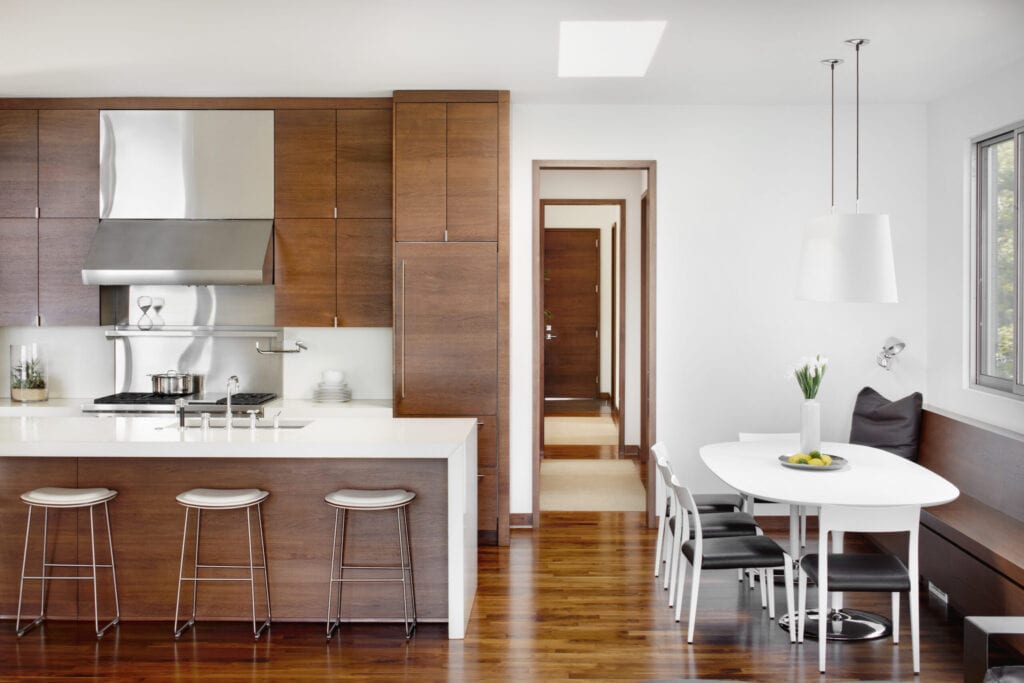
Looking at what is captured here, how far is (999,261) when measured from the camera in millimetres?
4805

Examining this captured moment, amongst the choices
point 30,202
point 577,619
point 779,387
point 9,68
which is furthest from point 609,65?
point 30,202

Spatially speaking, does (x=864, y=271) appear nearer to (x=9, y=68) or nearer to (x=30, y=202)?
(x=9, y=68)

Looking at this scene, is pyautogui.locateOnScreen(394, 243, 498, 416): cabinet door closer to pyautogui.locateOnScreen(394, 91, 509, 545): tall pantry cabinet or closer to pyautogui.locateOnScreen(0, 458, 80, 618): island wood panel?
pyautogui.locateOnScreen(394, 91, 509, 545): tall pantry cabinet

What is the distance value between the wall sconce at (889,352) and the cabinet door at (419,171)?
2.83 meters

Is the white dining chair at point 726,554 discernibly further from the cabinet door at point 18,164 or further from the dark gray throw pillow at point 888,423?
the cabinet door at point 18,164

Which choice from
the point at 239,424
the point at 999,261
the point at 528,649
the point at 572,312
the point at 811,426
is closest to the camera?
the point at 528,649

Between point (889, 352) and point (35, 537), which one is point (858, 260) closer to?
point (889, 352)

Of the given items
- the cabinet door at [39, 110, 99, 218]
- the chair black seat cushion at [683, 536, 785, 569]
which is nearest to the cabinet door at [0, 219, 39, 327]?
the cabinet door at [39, 110, 99, 218]

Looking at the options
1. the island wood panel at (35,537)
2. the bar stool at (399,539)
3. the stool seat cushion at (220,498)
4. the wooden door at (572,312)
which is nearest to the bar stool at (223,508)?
the stool seat cushion at (220,498)

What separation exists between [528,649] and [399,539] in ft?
2.42

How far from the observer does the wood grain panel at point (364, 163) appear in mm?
5422

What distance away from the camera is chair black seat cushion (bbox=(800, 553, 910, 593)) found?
11.2ft

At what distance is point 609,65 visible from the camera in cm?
460

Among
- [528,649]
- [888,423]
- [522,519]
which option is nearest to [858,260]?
[888,423]
